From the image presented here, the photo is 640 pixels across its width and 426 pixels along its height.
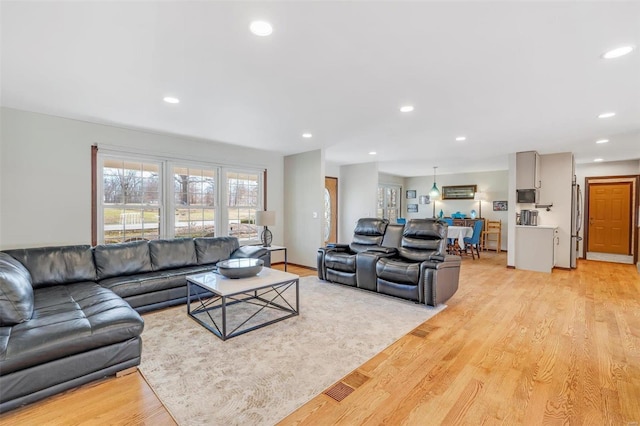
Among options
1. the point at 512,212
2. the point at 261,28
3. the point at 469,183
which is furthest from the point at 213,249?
the point at 469,183

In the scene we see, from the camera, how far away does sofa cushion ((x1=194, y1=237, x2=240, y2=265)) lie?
4.34m

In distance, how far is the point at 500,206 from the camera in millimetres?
8711

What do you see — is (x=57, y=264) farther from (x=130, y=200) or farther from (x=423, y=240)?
(x=423, y=240)

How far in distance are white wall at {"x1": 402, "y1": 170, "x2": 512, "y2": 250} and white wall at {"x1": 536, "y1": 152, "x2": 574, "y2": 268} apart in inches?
97.0

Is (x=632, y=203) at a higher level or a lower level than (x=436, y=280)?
higher

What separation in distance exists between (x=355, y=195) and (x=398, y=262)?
12.8 ft

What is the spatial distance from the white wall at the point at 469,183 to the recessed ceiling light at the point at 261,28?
8.75 meters

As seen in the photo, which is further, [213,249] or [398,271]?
[213,249]

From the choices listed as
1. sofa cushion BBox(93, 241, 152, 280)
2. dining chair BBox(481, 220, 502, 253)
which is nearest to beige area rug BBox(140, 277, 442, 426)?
sofa cushion BBox(93, 241, 152, 280)

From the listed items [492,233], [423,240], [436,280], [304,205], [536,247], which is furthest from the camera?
[492,233]

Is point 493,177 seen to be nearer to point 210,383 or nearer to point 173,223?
point 173,223

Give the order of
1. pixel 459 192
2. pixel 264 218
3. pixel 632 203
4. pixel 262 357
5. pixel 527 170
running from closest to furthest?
1. pixel 262 357
2. pixel 264 218
3. pixel 527 170
4. pixel 632 203
5. pixel 459 192

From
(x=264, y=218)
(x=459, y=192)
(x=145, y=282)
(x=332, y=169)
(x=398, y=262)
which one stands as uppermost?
(x=332, y=169)

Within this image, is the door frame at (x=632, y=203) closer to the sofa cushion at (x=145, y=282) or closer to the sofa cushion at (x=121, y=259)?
the sofa cushion at (x=145, y=282)
